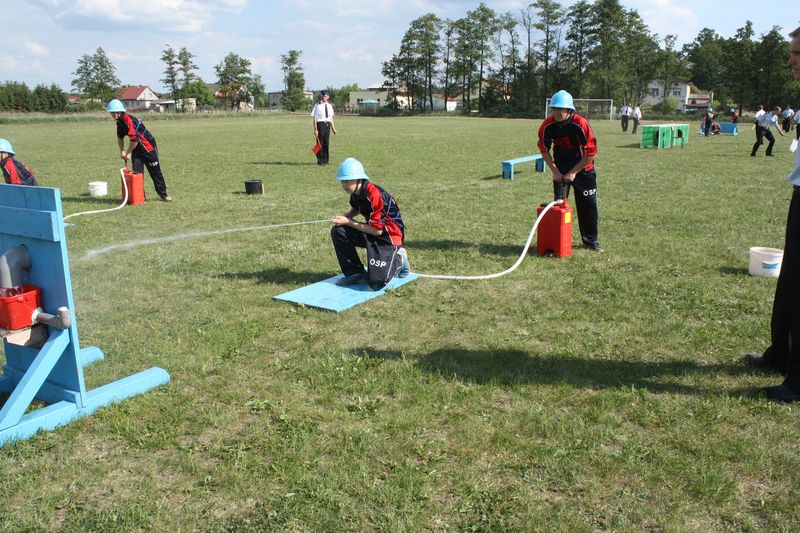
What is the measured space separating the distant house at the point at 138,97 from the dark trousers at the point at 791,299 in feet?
499

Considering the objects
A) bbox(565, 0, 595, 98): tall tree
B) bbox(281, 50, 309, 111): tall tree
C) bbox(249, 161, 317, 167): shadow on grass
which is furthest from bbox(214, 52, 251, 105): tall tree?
bbox(249, 161, 317, 167): shadow on grass

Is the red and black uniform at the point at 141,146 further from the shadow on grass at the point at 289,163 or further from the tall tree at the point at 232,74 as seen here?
the tall tree at the point at 232,74

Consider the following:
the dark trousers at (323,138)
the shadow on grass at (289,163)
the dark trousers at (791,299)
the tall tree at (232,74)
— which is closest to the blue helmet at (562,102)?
the dark trousers at (791,299)

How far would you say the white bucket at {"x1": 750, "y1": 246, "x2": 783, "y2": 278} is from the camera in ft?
22.4

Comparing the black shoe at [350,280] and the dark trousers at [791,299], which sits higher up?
the dark trousers at [791,299]

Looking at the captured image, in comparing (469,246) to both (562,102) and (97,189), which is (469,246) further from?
(97,189)

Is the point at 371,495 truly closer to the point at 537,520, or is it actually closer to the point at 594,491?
the point at 537,520

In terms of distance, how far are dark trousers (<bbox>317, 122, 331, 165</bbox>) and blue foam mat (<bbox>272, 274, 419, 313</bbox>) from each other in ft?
38.4

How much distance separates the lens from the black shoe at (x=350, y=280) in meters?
6.87

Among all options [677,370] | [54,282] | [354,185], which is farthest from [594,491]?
[354,185]

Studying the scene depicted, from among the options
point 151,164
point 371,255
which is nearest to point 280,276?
point 371,255

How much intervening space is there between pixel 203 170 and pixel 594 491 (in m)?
16.7

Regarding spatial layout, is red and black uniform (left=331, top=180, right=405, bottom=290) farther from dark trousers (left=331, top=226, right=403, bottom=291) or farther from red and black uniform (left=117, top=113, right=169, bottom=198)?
red and black uniform (left=117, top=113, right=169, bottom=198)

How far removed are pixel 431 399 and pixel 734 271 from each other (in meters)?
4.78
